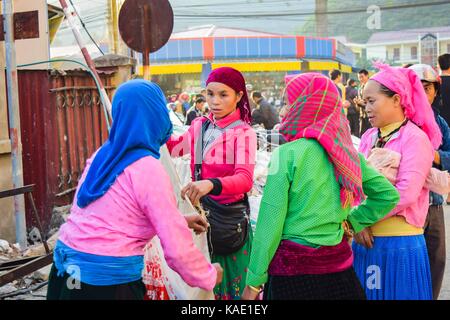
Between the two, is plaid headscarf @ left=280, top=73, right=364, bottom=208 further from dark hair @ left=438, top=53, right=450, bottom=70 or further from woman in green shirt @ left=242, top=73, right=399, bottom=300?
dark hair @ left=438, top=53, right=450, bottom=70

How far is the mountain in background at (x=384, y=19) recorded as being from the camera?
263 ft

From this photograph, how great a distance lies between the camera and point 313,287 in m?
2.79

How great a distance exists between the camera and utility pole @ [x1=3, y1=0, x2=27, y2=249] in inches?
225

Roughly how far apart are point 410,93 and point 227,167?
1.10 metres

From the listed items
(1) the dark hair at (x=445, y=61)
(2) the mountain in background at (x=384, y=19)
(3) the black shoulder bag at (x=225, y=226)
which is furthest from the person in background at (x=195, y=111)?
(2) the mountain in background at (x=384, y=19)

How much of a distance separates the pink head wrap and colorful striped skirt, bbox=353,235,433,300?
2.06 feet

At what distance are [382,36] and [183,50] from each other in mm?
57223

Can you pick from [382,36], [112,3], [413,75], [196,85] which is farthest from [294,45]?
[382,36]

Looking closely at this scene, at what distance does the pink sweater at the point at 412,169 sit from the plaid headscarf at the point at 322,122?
650 mm

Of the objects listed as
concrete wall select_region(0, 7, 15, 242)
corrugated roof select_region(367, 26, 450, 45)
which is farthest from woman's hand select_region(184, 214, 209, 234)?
corrugated roof select_region(367, 26, 450, 45)

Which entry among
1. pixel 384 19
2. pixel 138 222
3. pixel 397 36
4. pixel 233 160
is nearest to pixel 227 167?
pixel 233 160

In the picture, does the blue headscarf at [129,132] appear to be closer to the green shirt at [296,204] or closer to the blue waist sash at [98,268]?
the blue waist sash at [98,268]

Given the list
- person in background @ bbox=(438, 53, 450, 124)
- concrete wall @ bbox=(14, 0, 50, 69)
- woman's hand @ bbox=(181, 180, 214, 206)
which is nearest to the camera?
woman's hand @ bbox=(181, 180, 214, 206)

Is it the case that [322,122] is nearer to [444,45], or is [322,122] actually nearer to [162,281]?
[162,281]
